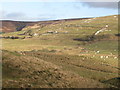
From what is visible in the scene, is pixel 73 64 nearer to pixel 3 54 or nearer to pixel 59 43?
pixel 3 54

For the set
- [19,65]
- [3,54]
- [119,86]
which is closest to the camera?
[119,86]

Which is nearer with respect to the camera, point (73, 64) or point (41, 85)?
point (41, 85)

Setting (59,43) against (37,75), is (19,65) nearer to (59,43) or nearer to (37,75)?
(37,75)

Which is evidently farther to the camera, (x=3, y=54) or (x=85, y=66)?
(x=85, y=66)

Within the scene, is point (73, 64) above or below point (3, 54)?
below

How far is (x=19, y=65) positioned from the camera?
3247cm

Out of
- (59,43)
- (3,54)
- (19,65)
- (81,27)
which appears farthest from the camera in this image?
(81,27)

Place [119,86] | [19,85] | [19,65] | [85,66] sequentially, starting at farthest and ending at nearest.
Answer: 1. [85,66]
2. [19,65]
3. [119,86]
4. [19,85]

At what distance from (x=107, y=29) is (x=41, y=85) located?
323 feet

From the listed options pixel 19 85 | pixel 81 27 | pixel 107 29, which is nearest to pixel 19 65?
pixel 19 85

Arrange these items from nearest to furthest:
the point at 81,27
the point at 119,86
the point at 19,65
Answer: the point at 119,86 < the point at 19,65 < the point at 81,27

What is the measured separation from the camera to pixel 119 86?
90.8ft

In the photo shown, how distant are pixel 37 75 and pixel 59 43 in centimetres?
7641

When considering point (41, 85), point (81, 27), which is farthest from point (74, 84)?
point (81, 27)
